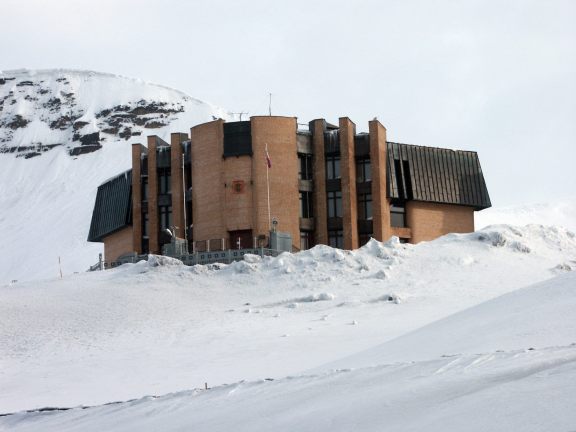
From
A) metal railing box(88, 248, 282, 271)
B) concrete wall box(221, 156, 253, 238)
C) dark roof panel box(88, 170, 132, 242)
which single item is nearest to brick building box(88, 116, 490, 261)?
concrete wall box(221, 156, 253, 238)

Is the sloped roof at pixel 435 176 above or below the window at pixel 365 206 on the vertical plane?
above

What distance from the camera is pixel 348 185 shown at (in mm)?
54031

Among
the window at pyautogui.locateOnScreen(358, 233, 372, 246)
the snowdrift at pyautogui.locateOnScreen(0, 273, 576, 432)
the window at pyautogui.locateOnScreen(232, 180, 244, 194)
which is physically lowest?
the snowdrift at pyautogui.locateOnScreen(0, 273, 576, 432)

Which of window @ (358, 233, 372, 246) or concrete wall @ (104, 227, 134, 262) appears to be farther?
concrete wall @ (104, 227, 134, 262)

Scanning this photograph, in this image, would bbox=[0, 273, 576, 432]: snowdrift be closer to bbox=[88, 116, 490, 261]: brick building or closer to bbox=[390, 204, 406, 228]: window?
bbox=[88, 116, 490, 261]: brick building

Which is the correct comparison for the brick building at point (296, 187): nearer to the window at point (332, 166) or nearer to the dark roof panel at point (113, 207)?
the window at point (332, 166)

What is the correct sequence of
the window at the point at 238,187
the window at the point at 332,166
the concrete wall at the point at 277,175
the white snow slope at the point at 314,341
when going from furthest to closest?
1. the window at the point at 332,166
2. the window at the point at 238,187
3. the concrete wall at the point at 277,175
4. the white snow slope at the point at 314,341

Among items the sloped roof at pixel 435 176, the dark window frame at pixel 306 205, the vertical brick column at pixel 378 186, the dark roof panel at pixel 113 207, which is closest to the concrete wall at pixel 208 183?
the dark window frame at pixel 306 205

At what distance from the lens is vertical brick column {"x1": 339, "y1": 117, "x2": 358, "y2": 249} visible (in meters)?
53.8

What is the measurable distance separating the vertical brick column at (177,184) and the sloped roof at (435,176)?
12087 mm

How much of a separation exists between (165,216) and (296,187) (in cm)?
874

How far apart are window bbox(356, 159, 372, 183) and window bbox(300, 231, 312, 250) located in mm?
4304

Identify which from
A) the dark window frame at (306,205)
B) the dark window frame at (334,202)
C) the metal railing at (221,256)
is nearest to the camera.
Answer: the metal railing at (221,256)

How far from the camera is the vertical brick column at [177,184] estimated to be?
55844mm
